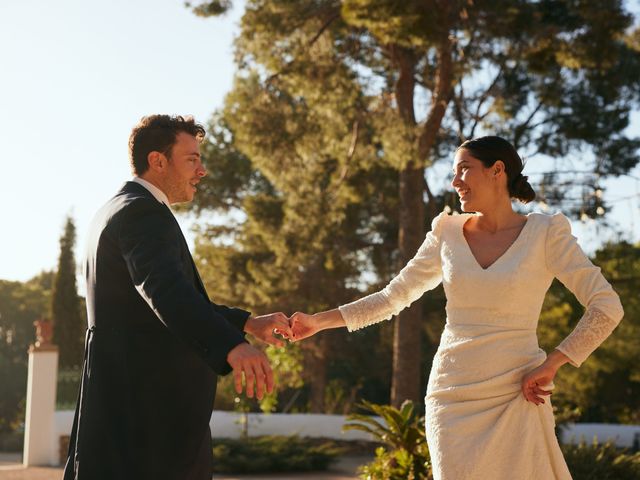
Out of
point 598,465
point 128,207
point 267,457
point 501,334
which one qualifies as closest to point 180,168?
point 128,207

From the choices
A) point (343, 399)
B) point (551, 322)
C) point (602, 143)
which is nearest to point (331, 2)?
point (602, 143)

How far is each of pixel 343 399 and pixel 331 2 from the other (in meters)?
10.4

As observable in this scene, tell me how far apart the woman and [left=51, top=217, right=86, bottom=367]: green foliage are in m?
24.3

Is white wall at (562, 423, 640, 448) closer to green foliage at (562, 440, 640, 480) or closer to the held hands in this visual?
green foliage at (562, 440, 640, 480)

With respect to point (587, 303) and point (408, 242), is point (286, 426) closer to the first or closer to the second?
point (408, 242)

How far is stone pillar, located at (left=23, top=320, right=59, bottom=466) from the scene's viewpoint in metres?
16.2

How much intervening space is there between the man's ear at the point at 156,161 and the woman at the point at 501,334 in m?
1.15

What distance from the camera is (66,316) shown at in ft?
90.4

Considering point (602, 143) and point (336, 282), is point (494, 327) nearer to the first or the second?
point (602, 143)

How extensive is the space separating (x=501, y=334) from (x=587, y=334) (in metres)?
0.29

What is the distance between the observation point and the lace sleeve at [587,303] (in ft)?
11.6

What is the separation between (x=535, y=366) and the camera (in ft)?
11.8

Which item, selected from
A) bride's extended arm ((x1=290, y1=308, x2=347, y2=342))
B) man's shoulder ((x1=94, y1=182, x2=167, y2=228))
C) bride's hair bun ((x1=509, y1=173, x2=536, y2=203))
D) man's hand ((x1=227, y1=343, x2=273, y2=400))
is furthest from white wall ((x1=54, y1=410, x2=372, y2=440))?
man's hand ((x1=227, y1=343, x2=273, y2=400))

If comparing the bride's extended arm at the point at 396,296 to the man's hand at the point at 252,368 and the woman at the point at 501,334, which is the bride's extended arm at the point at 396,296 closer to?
the woman at the point at 501,334
